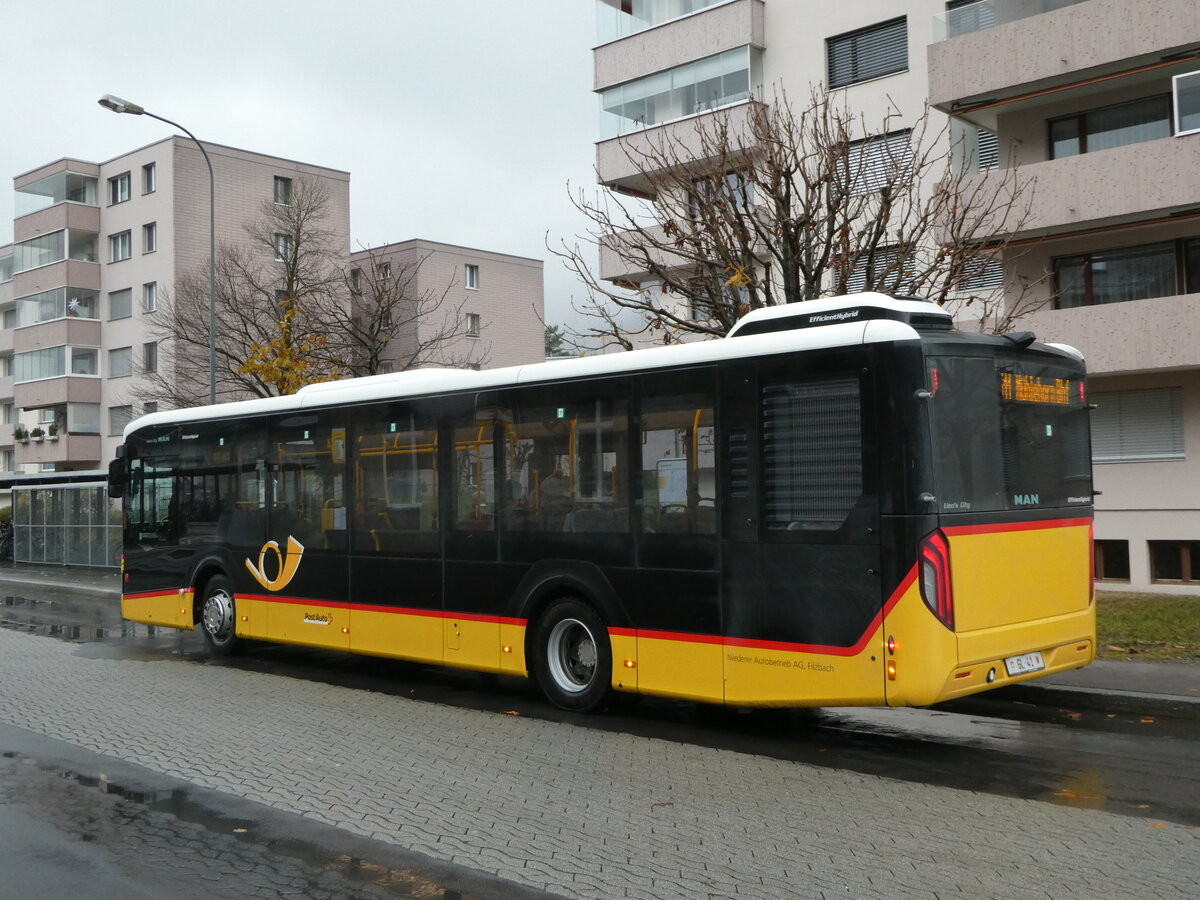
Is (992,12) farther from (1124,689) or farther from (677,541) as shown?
(677,541)

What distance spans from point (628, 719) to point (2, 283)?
7086 centimetres

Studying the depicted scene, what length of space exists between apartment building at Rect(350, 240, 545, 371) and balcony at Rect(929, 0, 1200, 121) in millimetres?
30717

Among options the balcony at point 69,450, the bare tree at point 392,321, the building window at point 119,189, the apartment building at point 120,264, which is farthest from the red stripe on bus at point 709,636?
the balcony at point 69,450

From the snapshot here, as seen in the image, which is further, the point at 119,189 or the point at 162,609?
the point at 119,189

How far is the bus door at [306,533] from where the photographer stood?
12172 mm

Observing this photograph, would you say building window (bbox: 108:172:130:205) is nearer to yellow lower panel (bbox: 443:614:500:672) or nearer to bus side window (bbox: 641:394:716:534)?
yellow lower panel (bbox: 443:614:500:672)

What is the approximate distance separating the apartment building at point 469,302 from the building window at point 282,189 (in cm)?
392

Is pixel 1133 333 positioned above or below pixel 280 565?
above

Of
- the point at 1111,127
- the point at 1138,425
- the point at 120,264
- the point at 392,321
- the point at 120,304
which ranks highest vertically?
the point at 120,264

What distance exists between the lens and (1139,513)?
21.2 m

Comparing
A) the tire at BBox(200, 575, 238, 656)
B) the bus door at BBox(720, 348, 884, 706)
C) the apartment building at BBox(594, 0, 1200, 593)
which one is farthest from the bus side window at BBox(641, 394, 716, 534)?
the apartment building at BBox(594, 0, 1200, 593)

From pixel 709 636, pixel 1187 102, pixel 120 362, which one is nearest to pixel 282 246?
pixel 120 362

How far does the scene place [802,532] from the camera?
8.18 m

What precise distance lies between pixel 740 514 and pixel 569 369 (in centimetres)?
210
